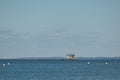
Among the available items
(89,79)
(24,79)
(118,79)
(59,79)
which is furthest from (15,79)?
(118,79)

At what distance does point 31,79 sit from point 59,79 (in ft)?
18.7

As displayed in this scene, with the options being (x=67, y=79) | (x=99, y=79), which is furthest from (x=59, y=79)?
(x=99, y=79)

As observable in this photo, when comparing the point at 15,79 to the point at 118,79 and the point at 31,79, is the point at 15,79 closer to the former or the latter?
the point at 31,79

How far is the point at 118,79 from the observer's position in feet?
274

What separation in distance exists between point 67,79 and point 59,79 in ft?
5.49

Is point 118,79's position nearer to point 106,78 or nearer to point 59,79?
point 106,78

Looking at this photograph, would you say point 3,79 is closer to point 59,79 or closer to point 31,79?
point 31,79

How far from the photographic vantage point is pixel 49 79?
89125mm

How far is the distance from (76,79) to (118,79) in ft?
29.7

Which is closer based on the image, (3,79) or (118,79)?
(118,79)

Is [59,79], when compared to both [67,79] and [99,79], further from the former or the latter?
[99,79]

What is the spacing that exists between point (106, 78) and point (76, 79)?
19.5ft

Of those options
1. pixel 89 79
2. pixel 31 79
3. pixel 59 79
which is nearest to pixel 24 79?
pixel 31 79

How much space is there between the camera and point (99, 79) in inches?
3378
